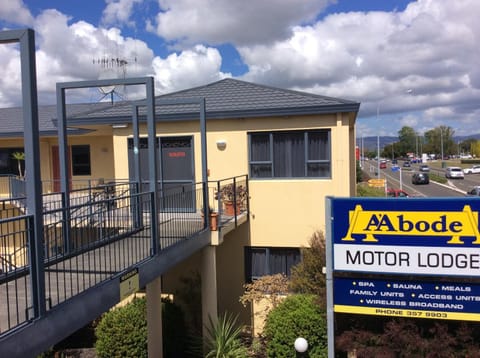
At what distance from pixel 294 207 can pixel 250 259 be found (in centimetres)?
199

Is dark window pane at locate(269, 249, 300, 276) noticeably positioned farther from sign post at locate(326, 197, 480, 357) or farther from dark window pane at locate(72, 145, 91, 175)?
dark window pane at locate(72, 145, 91, 175)

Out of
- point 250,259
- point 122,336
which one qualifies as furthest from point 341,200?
point 122,336

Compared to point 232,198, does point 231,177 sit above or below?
above

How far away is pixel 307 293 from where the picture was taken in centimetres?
1006

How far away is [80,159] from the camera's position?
17406 millimetres

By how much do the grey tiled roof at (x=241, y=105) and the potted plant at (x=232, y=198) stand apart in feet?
6.57

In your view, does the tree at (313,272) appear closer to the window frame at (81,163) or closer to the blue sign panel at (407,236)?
the blue sign panel at (407,236)

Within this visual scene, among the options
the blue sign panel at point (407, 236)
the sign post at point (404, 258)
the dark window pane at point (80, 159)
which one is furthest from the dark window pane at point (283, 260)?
the dark window pane at point (80, 159)

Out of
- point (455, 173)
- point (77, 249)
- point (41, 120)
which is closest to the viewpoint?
point (77, 249)

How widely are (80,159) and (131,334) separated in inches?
364

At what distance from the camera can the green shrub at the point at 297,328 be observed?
9.16 metres

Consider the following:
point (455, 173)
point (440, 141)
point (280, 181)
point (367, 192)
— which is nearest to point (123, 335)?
point (280, 181)

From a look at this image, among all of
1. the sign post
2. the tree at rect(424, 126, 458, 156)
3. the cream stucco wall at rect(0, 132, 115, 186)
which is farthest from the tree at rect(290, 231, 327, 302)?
the tree at rect(424, 126, 458, 156)

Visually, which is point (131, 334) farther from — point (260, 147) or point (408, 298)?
point (408, 298)
